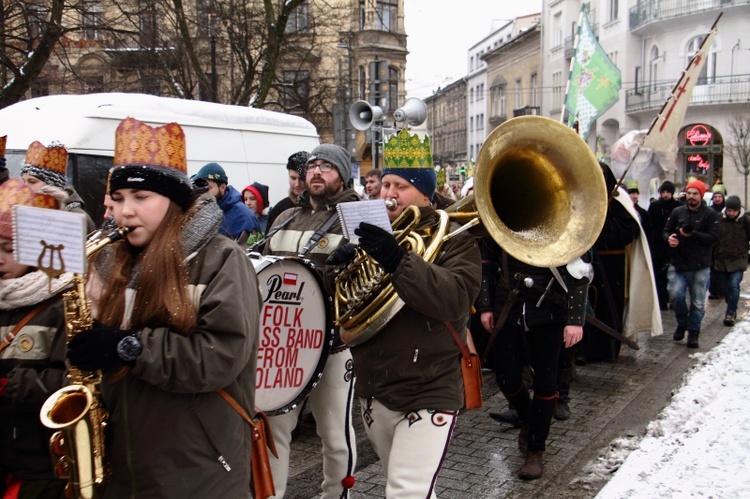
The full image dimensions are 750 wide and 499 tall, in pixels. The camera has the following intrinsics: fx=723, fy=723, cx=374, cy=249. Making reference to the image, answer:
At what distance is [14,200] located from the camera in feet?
8.27

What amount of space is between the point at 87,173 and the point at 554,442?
5.36 metres

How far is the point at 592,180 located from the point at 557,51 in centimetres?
4498

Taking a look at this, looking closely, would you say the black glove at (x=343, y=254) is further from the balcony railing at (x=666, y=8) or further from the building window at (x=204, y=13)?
the balcony railing at (x=666, y=8)

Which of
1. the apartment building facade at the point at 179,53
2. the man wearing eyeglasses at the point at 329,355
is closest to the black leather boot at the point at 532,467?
the man wearing eyeglasses at the point at 329,355

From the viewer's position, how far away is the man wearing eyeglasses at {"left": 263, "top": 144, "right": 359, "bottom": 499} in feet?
12.6

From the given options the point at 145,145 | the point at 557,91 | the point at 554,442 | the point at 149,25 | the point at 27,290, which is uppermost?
the point at 557,91

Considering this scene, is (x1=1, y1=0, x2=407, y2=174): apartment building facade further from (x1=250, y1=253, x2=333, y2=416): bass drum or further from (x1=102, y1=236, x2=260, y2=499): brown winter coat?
(x1=102, y1=236, x2=260, y2=499): brown winter coat

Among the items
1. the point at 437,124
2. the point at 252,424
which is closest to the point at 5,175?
the point at 252,424

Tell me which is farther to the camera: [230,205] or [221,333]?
[230,205]

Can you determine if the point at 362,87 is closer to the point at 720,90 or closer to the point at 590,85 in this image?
the point at 720,90

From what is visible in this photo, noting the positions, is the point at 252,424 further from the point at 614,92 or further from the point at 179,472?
the point at 614,92

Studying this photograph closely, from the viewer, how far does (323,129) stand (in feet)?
96.3

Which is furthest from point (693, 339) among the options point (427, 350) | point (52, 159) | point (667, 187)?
point (52, 159)

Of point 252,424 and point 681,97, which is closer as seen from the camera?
point 252,424
